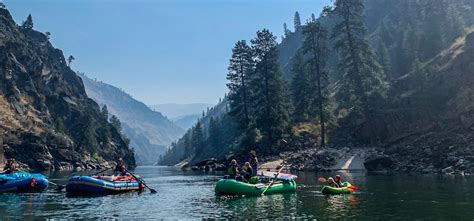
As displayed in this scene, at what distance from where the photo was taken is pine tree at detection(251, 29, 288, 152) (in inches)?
2869

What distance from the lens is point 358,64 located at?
6394 centimetres

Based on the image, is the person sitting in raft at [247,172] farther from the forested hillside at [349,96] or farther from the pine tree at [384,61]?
the pine tree at [384,61]

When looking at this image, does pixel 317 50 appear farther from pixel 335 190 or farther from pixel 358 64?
pixel 335 190

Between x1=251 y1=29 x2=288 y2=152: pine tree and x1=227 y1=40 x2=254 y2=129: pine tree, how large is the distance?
6.41 feet

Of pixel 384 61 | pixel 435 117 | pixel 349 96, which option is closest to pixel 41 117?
pixel 349 96

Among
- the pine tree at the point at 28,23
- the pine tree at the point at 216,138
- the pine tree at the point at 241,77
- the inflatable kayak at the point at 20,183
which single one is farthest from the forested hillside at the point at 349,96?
the pine tree at the point at 28,23

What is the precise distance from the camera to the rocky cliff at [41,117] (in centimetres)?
9600

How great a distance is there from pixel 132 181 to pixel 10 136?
69644 mm

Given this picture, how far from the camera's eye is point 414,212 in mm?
20625

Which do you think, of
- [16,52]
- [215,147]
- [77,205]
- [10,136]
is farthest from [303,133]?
[215,147]

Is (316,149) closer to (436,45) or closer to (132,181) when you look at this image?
(132,181)

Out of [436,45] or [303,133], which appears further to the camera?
[436,45]

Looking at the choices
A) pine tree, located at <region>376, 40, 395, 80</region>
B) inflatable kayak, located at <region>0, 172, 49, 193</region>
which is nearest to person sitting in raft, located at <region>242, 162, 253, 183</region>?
inflatable kayak, located at <region>0, 172, 49, 193</region>

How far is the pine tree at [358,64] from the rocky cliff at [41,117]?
69.2 meters
